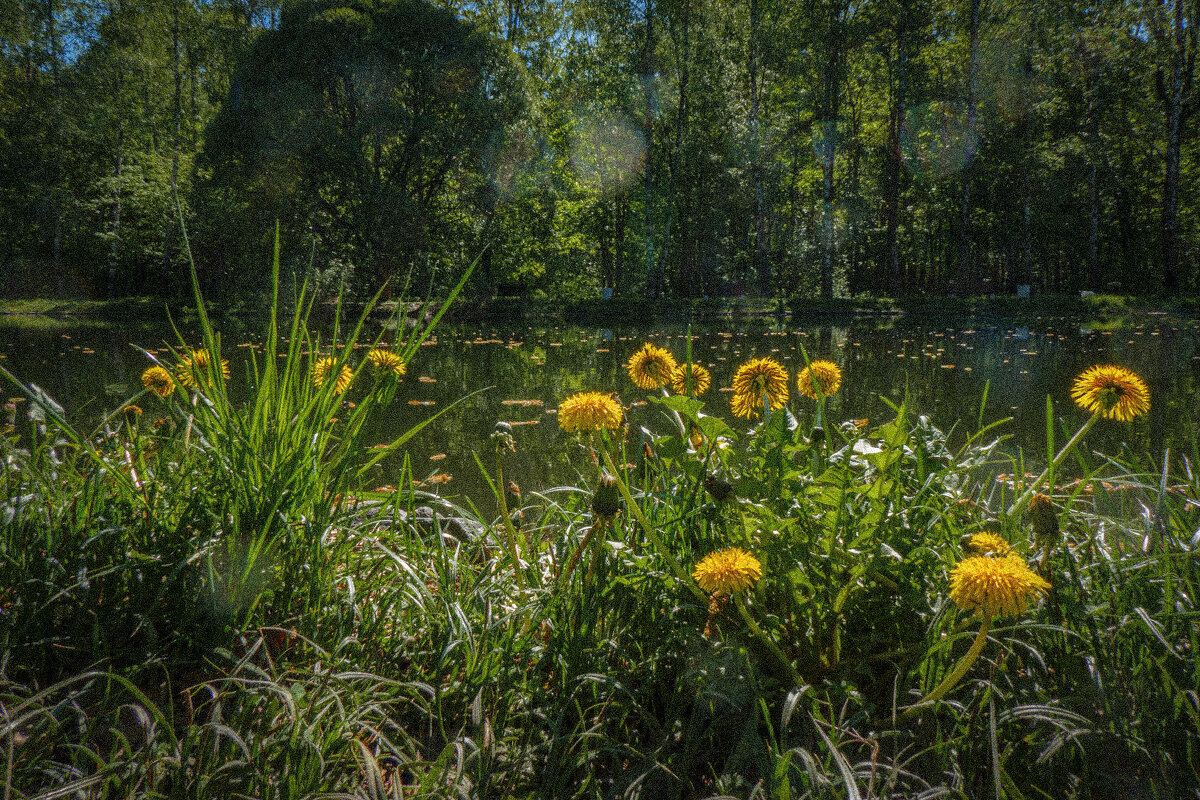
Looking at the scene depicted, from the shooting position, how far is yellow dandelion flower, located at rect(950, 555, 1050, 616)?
0.79 m

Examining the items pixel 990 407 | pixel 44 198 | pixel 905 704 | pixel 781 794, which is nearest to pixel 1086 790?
pixel 905 704

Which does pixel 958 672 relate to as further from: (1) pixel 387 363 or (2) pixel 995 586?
(1) pixel 387 363

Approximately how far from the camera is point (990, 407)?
13.4 feet

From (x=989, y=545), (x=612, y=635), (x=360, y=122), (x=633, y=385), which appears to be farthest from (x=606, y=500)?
(x=360, y=122)

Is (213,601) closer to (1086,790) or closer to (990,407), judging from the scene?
(1086,790)

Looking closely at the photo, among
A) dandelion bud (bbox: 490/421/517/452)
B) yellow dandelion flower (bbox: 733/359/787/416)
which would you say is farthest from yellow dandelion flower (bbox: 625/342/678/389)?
dandelion bud (bbox: 490/421/517/452)

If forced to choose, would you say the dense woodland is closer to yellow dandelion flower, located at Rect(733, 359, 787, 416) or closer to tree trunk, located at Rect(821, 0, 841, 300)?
tree trunk, located at Rect(821, 0, 841, 300)

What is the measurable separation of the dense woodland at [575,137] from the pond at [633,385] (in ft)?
19.6

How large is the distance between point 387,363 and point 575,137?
20.1 metres

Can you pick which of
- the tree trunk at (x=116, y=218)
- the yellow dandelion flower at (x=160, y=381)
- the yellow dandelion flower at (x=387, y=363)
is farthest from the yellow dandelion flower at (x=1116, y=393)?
the tree trunk at (x=116, y=218)

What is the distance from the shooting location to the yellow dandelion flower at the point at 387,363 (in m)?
1.35

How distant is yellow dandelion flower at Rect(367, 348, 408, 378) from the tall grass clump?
0.01 metres

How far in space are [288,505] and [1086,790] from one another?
1309 mm

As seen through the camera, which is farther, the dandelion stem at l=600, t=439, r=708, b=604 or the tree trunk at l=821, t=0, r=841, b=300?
the tree trunk at l=821, t=0, r=841, b=300
